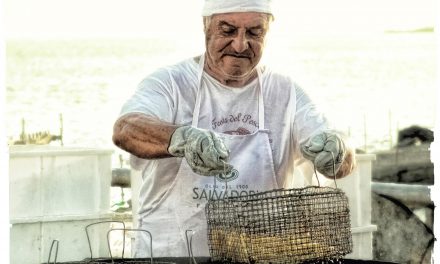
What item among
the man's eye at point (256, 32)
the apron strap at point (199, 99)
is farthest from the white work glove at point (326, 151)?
the man's eye at point (256, 32)

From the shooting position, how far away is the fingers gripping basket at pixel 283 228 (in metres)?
3.72

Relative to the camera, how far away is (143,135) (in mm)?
4105

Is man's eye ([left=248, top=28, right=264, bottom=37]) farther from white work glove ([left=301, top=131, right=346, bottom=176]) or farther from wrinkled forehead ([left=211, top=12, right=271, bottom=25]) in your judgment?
white work glove ([left=301, top=131, right=346, bottom=176])

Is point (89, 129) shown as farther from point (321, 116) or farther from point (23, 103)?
point (321, 116)

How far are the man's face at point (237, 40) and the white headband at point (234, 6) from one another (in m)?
0.02

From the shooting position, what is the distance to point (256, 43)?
4418mm

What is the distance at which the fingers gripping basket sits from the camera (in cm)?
372

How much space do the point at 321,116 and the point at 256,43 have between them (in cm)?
41

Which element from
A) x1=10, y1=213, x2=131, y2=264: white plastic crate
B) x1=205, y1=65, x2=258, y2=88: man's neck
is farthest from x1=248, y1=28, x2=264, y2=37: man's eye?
x1=10, y1=213, x2=131, y2=264: white plastic crate

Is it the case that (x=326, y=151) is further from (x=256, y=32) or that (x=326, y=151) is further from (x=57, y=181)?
(x=57, y=181)

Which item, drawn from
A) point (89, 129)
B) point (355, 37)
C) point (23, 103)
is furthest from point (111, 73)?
point (355, 37)

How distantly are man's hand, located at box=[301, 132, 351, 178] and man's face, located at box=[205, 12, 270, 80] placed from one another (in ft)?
1.71

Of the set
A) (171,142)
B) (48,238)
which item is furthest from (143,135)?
(48,238)

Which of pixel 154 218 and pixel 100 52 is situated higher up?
pixel 100 52
